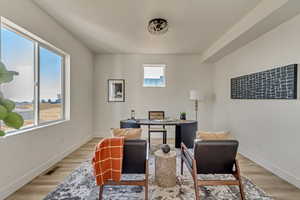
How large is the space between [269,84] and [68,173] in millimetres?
3813

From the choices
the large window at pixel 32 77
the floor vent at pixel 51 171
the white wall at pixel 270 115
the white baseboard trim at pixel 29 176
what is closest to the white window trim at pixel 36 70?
the large window at pixel 32 77

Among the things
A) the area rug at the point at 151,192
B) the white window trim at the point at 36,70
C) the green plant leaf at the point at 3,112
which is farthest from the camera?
the white window trim at the point at 36,70

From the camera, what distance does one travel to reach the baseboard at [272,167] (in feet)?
7.94

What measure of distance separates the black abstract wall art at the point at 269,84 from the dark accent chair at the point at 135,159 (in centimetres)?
236

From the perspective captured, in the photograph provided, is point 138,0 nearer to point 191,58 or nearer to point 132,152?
point 132,152

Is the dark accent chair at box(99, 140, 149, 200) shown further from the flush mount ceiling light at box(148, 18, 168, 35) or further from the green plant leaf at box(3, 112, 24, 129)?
the flush mount ceiling light at box(148, 18, 168, 35)

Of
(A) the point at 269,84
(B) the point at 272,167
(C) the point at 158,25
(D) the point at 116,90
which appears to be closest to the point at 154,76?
(D) the point at 116,90

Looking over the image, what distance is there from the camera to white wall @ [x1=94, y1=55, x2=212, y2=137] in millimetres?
5363

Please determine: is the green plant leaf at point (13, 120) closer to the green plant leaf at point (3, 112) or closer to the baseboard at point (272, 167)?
the green plant leaf at point (3, 112)

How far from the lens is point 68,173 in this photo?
108 inches

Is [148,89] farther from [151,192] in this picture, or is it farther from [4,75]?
[4,75]

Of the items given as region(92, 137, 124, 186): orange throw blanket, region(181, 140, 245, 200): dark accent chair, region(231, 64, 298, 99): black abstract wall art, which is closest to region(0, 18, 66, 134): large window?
region(92, 137, 124, 186): orange throw blanket

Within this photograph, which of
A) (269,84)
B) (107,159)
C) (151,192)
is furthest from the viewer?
(269,84)

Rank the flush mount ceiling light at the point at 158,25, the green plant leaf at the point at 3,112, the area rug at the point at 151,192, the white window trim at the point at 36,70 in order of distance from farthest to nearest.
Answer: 1. the flush mount ceiling light at the point at 158,25
2. the white window trim at the point at 36,70
3. the area rug at the point at 151,192
4. the green plant leaf at the point at 3,112
